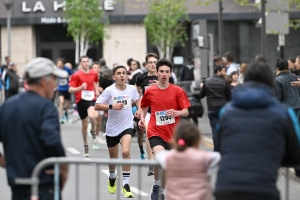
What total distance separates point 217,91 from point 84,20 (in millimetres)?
30992

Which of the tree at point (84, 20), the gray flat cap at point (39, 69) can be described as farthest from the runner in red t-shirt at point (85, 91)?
the tree at point (84, 20)

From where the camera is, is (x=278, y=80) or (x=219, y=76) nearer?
(x=278, y=80)

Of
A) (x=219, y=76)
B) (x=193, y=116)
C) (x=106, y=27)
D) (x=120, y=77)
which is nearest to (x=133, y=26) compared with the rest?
(x=106, y=27)

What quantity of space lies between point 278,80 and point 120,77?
318 cm

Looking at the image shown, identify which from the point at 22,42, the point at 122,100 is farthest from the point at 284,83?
the point at 22,42

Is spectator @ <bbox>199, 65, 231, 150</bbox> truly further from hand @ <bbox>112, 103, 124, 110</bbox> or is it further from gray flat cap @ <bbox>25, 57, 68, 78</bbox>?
gray flat cap @ <bbox>25, 57, 68, 78</bbox>

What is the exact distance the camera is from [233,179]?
5.77 metres

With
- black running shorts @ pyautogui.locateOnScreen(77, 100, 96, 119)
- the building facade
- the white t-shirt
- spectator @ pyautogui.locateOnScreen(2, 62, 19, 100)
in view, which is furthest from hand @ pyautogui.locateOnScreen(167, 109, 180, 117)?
the building facade

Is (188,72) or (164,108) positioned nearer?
(164,108)

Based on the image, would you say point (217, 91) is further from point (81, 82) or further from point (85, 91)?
point (81, 82)

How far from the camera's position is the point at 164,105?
11.3m

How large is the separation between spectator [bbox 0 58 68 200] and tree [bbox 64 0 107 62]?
1579 inches

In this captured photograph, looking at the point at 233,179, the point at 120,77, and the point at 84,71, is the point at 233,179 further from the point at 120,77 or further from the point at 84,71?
the point at 84,71

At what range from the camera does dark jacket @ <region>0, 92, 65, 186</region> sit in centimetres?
632
